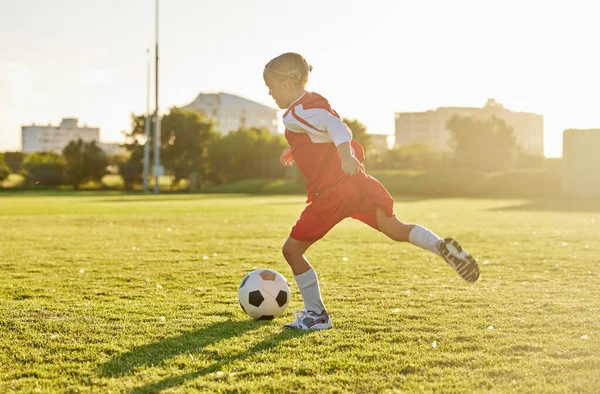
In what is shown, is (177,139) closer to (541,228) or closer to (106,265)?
(541,228)

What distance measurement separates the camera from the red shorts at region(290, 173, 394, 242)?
4.64 meters

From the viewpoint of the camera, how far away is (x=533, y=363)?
3.82 meters

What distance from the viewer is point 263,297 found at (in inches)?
200

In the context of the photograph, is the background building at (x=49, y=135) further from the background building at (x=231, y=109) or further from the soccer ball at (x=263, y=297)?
the soccer ball at (x=263, y=297)

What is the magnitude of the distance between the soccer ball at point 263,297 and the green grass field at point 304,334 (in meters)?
0.10

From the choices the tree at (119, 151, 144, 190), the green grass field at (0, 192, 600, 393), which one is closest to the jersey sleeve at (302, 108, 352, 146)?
the green grass field at (0, 192, 600, 393)

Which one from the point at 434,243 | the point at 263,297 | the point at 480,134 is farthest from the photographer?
the point at 480,134

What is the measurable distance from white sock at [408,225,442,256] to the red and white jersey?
0.61 metres

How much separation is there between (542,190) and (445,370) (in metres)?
32.7

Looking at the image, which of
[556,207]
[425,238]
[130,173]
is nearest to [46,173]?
[130,173]

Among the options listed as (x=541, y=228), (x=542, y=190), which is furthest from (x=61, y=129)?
(x=541, y=228)

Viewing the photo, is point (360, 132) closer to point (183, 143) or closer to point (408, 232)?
point (183, 143)

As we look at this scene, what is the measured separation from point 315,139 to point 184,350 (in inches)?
64.0

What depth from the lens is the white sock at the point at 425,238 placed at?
4.52 m
